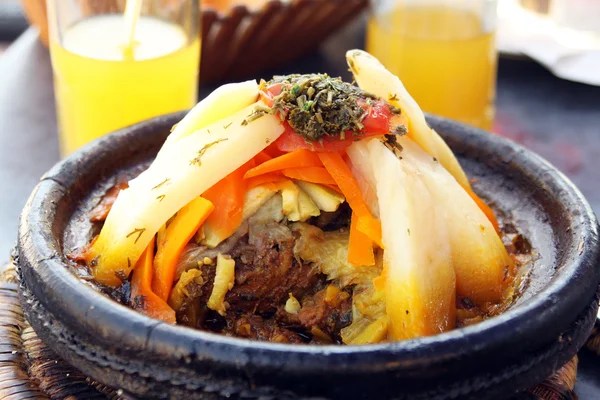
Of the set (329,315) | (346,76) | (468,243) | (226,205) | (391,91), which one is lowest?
(346,76)

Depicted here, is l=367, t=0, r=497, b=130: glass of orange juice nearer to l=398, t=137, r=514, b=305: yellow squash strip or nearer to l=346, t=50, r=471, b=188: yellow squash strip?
l=346, t=50, r=471, b=188: yellow squash strip

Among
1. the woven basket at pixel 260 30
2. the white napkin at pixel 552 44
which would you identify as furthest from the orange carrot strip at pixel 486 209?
the white napkin at pixel 552 44

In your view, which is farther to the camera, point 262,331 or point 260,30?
point 260,30

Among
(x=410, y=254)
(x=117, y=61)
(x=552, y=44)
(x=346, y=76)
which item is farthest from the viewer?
(x=552, y=44)

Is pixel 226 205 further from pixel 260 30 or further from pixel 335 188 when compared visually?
pixel 260 30

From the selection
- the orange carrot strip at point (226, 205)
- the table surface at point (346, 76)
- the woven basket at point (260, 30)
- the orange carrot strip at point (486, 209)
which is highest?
the orange carrot strip at point (226, 205)

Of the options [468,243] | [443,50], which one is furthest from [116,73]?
[468,243]

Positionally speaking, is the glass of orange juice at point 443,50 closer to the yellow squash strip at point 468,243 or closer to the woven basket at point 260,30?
the woven basket at point 260,30
